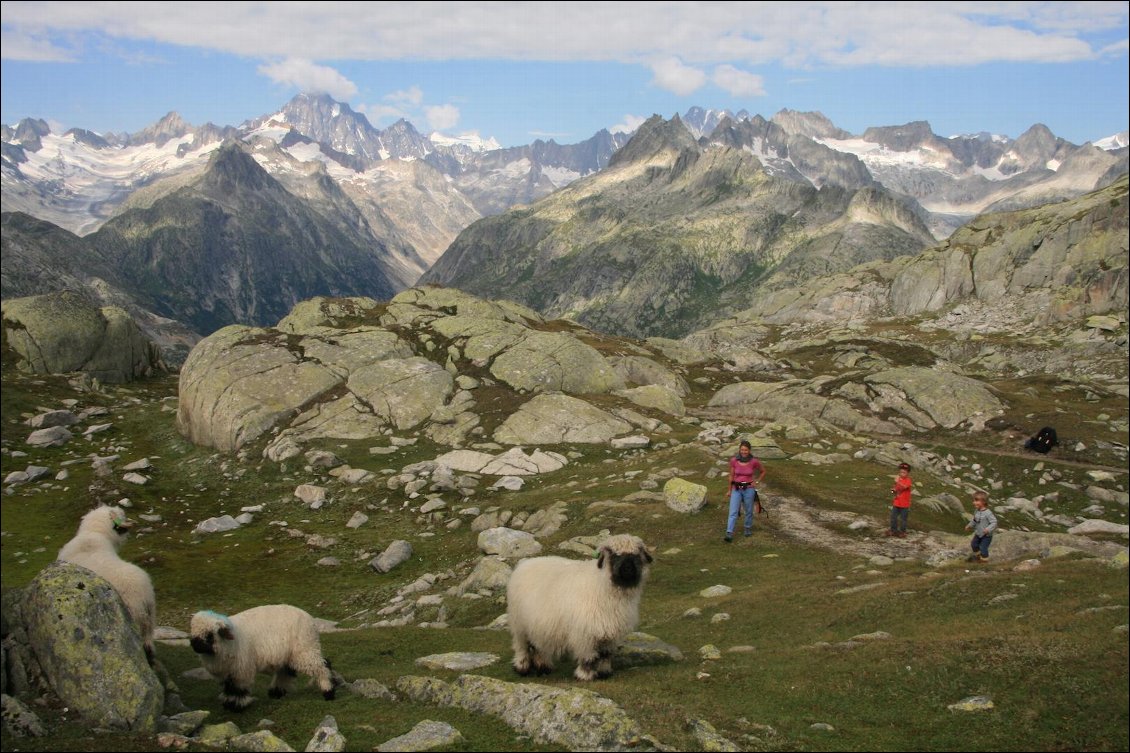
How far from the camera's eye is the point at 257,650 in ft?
52.8

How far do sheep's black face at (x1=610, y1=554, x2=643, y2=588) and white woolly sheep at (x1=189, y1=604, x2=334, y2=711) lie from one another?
23.6 ft

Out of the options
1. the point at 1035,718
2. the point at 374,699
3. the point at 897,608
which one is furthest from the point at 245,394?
the point at 1035,718

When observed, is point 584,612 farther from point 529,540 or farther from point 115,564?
point 529,540

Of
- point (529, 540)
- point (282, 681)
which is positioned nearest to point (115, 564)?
point (282, 681)

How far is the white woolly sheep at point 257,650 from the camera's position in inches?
599

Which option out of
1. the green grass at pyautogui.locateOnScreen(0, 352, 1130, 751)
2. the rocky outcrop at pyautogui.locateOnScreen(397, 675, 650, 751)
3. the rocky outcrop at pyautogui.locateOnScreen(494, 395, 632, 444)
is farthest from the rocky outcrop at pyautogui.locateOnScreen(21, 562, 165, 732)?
the rocky outcrop at pyautogui.locateOnScreen(494, 395, 632, 444)

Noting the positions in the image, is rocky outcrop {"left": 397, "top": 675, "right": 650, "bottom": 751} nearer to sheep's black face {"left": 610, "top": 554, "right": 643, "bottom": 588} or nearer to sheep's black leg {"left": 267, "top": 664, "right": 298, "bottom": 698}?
sheep's black face {"left": 610, "top": 554, "right": 643, "bottom": 588}

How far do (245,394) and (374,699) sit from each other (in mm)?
59671

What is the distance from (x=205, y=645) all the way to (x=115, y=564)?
4663 millimetres

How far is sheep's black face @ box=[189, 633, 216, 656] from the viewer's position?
49.1ft

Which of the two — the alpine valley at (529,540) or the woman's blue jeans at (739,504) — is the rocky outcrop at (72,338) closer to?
the alpine valley at (529,540)

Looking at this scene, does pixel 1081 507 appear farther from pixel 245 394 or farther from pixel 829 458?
pixel 245 394

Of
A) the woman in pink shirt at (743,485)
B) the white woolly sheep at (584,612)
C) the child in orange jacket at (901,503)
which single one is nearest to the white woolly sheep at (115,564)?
the white woolly sheep at (584,612)

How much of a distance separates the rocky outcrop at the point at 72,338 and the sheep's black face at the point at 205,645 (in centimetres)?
9933
